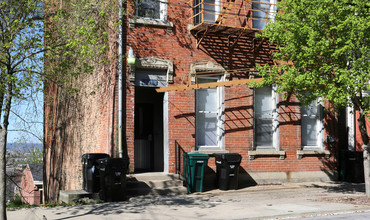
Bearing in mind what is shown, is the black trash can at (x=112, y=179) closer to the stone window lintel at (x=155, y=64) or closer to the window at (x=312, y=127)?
the stone window lintel at (x=155, y=64)

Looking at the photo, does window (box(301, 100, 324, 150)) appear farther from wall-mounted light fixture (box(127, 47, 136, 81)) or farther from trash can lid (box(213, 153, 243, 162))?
wall-mounted light fixture (box(127, 47, 136, 81))

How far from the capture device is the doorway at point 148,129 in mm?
16547

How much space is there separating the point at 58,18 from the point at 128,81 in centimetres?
396

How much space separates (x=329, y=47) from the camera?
38.5 feet

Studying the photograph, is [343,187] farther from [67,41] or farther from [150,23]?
[67,41]

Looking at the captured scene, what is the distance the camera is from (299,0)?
12.2 meters

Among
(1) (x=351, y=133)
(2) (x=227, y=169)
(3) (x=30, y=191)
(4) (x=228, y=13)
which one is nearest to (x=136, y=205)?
(2) (x=227, y=169)

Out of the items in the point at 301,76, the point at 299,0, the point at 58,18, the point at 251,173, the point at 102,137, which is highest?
the point at 299,0

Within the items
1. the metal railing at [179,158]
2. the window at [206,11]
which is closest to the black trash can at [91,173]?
the metal railing at [179,158]

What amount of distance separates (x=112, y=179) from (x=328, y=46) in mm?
6545

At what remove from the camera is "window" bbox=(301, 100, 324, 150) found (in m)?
16.7

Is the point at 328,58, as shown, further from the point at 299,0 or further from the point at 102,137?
the point at 102,137

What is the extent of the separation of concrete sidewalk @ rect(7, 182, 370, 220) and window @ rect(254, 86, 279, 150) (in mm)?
2375

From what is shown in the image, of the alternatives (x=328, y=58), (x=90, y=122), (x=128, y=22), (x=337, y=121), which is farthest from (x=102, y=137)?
(x=337, y=121)
